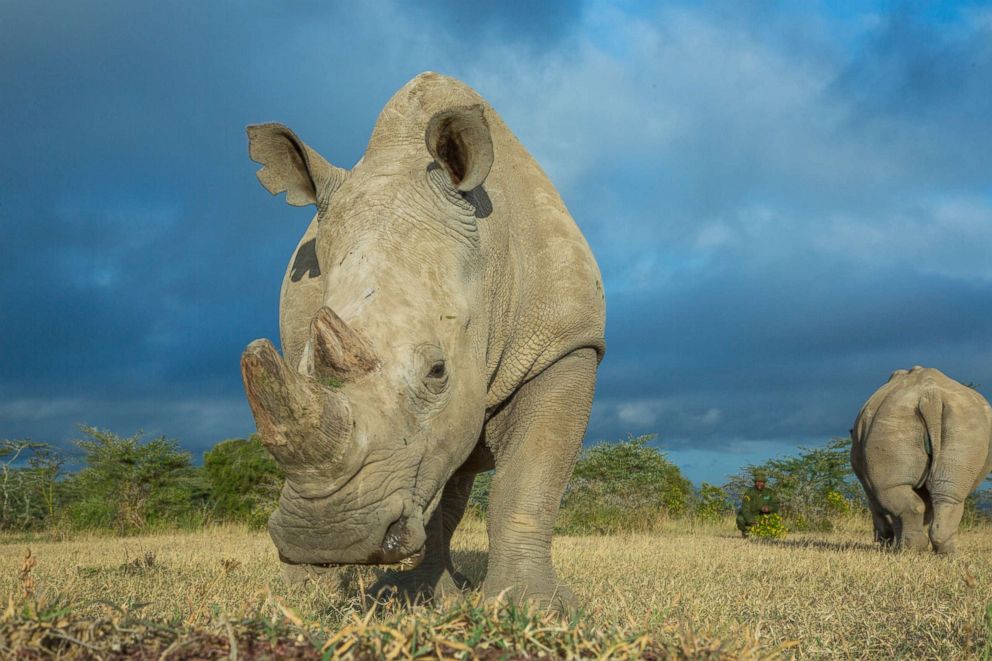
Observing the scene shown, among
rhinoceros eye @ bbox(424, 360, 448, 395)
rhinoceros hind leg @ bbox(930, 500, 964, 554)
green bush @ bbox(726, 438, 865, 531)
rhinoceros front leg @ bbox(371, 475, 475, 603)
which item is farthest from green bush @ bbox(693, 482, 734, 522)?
rhinoceros eye @ bbox(424, 360, 448, 395)

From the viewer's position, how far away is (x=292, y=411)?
123 inches

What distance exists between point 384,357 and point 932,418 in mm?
9248

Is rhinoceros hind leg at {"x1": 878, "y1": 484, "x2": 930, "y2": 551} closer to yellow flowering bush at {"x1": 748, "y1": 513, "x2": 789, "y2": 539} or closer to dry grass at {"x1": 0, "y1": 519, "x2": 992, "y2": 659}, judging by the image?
dry grass at {"x1": 0, "y1": 519, "x2": 992, "y2": 659}

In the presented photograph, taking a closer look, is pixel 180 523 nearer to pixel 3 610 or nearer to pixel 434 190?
pixel 434 190

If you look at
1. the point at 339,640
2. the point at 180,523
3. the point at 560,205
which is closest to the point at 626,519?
the point at 180,523

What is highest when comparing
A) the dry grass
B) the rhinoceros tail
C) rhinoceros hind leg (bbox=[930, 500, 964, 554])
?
the rhinoceros tail

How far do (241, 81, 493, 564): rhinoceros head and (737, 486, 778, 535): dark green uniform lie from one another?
10.1m

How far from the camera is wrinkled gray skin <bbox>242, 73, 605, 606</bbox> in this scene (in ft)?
10.9

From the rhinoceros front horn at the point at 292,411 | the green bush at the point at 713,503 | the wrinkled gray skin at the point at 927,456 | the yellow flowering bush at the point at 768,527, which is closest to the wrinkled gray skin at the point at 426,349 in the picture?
the rhinoceros front horn at the point at 292,411

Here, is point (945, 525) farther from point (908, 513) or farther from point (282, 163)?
point (282, 163)

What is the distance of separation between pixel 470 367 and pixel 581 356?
3.51 ft

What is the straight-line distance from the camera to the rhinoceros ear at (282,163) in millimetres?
4797

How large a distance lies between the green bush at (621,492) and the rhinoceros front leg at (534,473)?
28.8 ft

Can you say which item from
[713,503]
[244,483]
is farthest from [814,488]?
[244,483]
